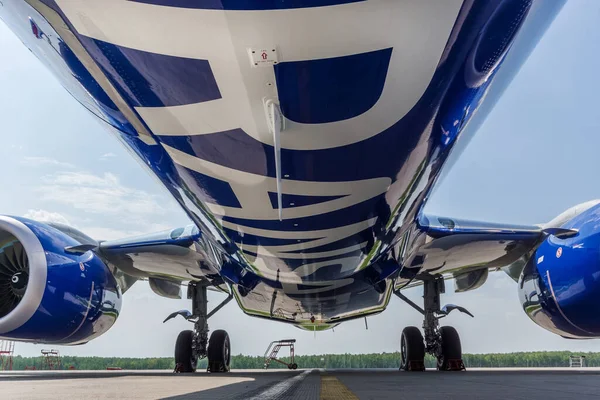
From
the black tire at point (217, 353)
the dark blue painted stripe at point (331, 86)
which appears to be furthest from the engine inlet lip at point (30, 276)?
the dark blue painted stripe at point (331, 86)

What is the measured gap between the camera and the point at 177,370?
10070 millimetres

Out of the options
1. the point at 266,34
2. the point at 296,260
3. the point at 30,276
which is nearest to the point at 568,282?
the point at 296,260

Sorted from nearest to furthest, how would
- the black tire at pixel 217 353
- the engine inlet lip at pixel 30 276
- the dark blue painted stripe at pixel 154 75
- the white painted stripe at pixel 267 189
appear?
the dark blue painted stripe at pixel 154 75, the white painted stripe at pixel 267 189, the engine inlet lip at pixel 30 276, the black tire at pixel 217 353

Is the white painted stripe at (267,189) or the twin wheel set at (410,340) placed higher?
the white painted stripe at (267,189)

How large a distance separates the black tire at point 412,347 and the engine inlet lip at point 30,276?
655 cm

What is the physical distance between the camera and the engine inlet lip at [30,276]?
6.64m

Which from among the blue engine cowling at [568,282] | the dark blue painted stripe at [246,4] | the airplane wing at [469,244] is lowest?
the blue engine cowling at [568,282]

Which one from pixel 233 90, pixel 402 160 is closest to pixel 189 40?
pixel 233 90

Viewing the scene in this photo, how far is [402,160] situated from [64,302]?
565 cm

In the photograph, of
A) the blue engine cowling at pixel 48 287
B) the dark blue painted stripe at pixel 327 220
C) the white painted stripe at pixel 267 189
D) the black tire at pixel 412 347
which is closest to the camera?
the white painted stripe at pixel 267 189

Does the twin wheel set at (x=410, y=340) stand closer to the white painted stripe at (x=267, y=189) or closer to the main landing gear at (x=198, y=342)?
the main landing gear at (x=198, y=342)

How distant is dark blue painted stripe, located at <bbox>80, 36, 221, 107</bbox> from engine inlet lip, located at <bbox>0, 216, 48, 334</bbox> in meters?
4.85

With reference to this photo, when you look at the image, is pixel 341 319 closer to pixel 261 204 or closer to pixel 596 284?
pixel 596 284

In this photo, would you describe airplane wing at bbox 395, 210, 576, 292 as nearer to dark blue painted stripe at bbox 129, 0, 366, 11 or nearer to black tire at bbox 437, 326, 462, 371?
black tire at bbox 437, 326, 462, 371
